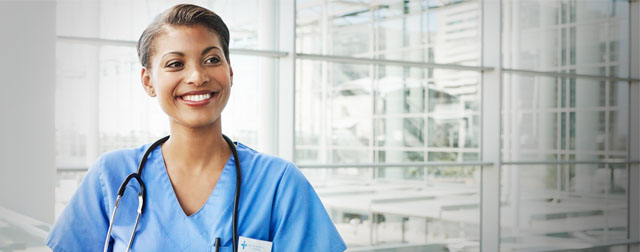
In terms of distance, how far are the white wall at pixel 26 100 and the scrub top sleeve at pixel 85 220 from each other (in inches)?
45.6

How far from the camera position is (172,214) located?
3.51 ft

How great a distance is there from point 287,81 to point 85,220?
2788mm

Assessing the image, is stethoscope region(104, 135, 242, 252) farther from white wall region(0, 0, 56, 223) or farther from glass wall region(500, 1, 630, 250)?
glass wall region(500, 1, 630, 250)

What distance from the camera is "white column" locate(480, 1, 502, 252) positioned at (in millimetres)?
4736

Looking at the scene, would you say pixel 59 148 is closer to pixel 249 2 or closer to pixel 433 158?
pixel 249 2

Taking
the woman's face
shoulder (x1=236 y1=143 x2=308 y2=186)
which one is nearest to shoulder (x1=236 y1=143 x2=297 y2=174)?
shoulder (x1=236 y1=143 x2=308 y2=186)

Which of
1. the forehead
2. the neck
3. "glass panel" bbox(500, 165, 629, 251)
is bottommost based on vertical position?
"glass panel" bbox(500, 165, 629, 251)

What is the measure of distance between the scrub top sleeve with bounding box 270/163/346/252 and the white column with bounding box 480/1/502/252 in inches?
152

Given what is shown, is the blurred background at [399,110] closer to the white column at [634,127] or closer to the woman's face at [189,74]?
the white column at [634,127]

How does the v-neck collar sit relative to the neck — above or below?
below

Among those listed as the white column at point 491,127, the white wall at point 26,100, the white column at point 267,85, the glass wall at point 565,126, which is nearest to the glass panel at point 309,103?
the white column at point 267,85

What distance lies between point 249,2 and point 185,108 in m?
3.09

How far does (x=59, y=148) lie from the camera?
3.46 metres

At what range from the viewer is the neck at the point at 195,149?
107 cm
